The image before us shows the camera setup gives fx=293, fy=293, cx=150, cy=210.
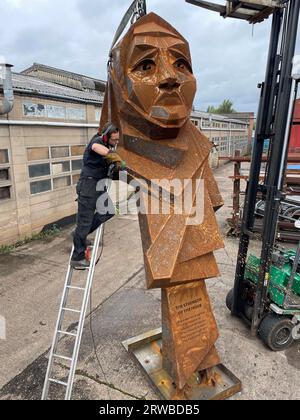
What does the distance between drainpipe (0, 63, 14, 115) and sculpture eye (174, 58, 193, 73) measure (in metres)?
4.99

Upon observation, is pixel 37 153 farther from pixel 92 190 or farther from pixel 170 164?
pixel 170 164

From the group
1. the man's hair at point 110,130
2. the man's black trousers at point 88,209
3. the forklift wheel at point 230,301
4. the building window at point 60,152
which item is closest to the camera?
the man's hair at point 110,130

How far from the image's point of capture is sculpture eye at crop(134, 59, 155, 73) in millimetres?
2684

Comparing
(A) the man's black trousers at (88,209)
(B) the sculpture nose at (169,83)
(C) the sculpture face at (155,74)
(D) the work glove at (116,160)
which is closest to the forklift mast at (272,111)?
(C) the sculpture face at (155,74)

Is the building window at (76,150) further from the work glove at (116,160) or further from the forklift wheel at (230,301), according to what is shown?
the work glove at (116,160)

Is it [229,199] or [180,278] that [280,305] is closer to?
[180,278]

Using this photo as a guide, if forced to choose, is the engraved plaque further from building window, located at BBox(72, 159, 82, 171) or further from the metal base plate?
building window, located at BBox(72, 159, 82, 171)

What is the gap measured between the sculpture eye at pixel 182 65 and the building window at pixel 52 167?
5.70 metres

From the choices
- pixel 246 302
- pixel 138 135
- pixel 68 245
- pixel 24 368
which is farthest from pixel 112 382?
pixel 68 245

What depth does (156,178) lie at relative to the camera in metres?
2.84

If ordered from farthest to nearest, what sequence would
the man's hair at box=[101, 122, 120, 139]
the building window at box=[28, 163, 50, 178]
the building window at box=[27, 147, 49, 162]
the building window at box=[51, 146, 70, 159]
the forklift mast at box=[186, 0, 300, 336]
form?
1. the building window at box=[51, 146, 70, 159]
2. the building window at box=[28, 163, 50, 178]
3. the building window at box=[27, 147, 49, 162]
4. the forklift mast at box=[186, 0, 300, 336]
5. the man's hair at box=[101, 122, 120, 139]

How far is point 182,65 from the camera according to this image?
2861mm

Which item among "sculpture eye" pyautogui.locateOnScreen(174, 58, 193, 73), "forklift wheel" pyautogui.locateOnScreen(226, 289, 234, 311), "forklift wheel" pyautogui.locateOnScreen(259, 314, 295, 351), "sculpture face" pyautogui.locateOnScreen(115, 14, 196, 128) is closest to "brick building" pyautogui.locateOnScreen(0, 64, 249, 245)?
"sculpture face" pyautogui.locateOnScreen(115, 14, 196, 128)

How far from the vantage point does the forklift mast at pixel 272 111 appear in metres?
3.35
